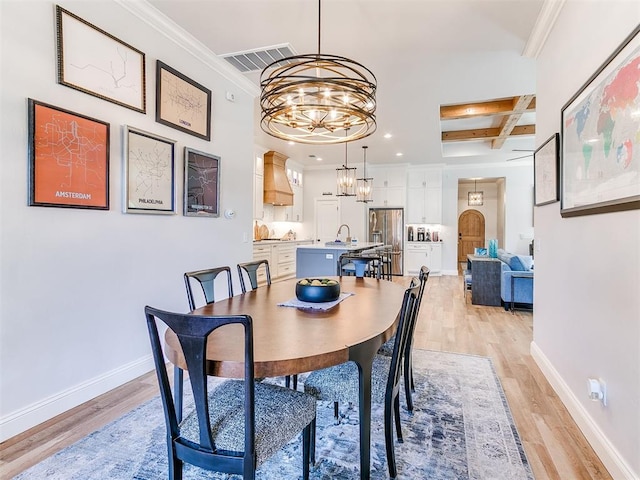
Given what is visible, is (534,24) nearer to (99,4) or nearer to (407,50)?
(407,50)

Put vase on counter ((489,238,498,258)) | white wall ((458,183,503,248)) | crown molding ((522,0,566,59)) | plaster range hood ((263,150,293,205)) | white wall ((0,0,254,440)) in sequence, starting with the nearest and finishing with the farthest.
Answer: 1. white wall ((0,0,254,440))
2. crown molding ((522,0,566,59))
3. vase on counter ((489,238,498,258))
4. plaster range hood ((263,150,293,205))
5. white wall ((458,183,503,248))

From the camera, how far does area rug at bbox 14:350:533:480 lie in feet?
5.32

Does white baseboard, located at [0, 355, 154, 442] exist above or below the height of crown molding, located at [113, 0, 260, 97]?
below

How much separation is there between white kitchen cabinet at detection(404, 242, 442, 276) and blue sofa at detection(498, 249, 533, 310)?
3.63 meters

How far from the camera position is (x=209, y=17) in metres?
2.70

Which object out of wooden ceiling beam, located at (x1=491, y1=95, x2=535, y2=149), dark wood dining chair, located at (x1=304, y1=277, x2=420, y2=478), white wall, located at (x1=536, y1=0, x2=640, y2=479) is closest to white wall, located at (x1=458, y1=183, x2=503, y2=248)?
wooden ceiling beam, located at (x1=491, y1=95, x2=535, y2=149)

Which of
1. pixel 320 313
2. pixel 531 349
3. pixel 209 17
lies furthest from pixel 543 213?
pixel 209 17

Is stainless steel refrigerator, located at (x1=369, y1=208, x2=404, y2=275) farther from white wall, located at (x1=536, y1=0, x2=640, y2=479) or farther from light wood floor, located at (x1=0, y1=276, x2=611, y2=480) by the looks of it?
white wall, located at (x1=536, y1=0, x2=640, y2=479)

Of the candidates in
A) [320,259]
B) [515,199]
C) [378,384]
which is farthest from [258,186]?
[515,199]

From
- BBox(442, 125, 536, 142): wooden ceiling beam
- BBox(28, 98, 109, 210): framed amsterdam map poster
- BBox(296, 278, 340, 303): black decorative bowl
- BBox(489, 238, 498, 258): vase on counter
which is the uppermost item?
BBox(442, 125, 536, 142): wooden ceiling beam

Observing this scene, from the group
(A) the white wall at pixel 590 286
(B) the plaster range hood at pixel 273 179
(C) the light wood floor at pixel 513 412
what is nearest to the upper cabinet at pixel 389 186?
(B) the plaster range hood at pixel 273 179

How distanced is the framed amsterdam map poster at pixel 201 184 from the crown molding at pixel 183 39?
0.90 m

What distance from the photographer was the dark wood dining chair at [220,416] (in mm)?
1076

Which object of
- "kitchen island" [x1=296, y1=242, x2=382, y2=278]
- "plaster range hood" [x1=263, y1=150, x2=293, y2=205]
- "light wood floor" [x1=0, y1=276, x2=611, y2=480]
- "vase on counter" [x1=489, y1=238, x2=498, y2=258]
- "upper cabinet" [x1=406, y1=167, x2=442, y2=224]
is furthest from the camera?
"upper cabinet" [x1=406, y1=167, x2=442, y2=224]
